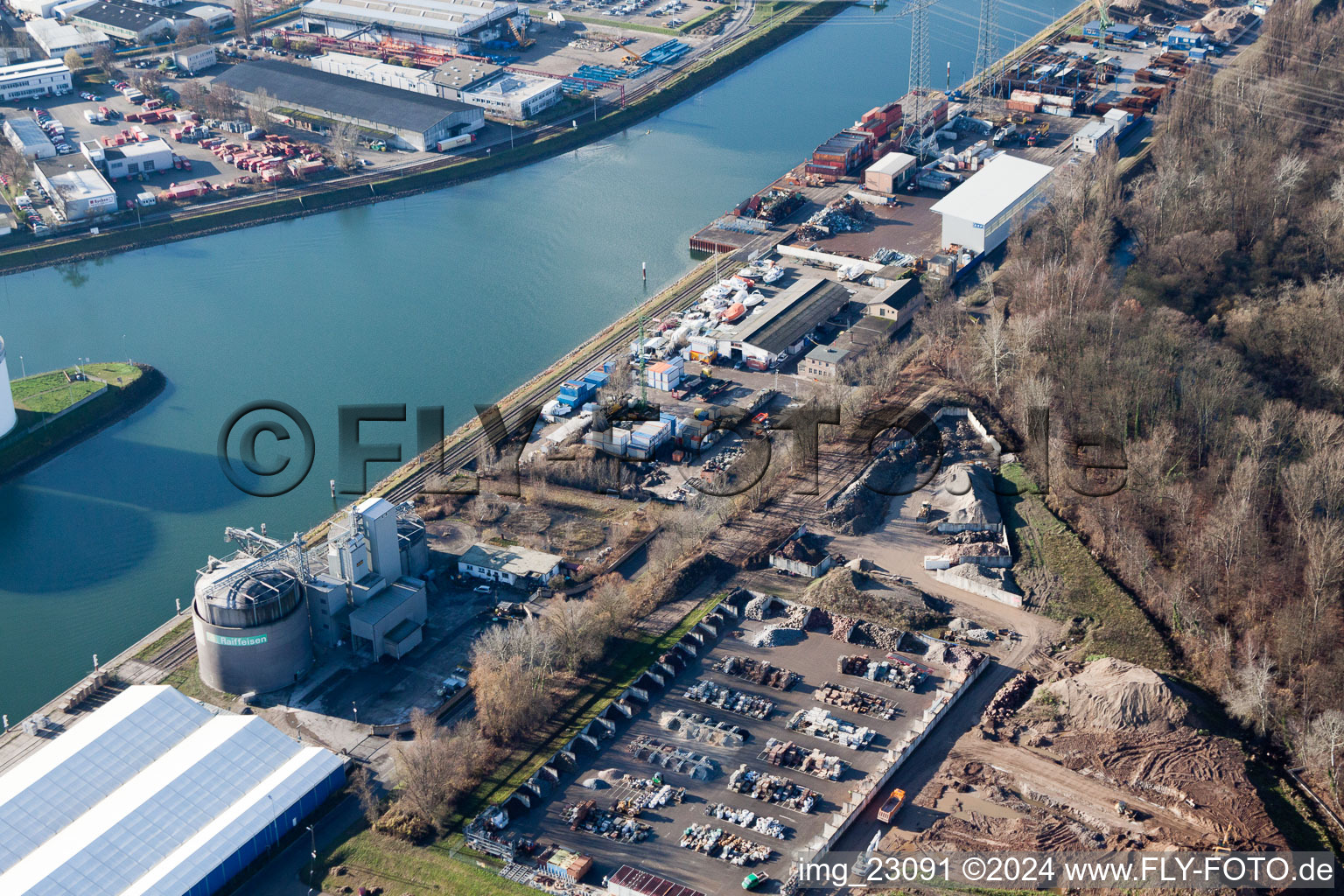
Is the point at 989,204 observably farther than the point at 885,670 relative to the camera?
Yes

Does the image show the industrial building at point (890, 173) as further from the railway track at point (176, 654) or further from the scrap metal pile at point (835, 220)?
the railway track at point (176, 654)

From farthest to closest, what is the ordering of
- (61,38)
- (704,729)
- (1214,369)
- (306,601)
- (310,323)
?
1. (61,38)
2. (310,323)
3. (1214,369)
4. (306,601)
5. (704,729)

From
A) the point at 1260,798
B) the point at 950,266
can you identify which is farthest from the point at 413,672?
the point at 950,266

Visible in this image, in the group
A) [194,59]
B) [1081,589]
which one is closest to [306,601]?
[1081,589]

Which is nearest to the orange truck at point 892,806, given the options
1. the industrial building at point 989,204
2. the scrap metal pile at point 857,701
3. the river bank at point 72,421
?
the scrap metal pile at point 857,701

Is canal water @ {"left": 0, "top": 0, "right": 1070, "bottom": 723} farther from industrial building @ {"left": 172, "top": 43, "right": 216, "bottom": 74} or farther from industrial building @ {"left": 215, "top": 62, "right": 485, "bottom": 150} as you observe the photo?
industrial building @ {"left": 172, "top": 43, "right": 216, "bottom": 74}

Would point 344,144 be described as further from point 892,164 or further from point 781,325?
point 781,325

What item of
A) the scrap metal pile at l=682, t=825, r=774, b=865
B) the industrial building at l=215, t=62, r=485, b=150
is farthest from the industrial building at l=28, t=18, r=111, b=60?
the scrap metal pile at l=682, t=825, r=774, b=865
